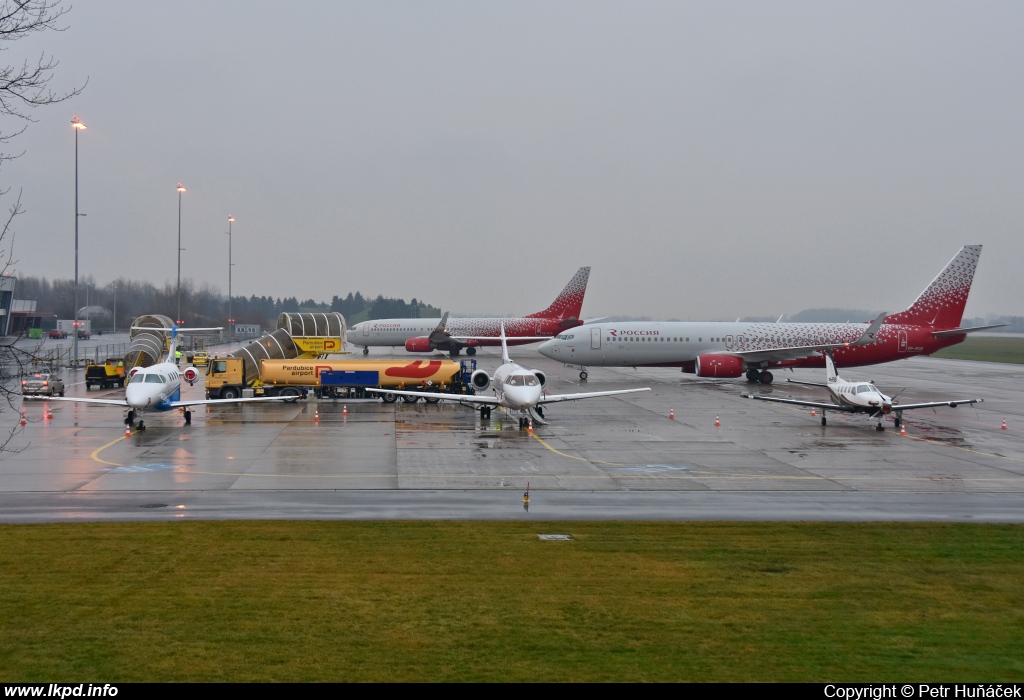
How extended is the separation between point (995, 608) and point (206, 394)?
4529cm

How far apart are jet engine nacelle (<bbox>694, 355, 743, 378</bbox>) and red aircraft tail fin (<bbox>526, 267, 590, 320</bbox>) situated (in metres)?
36.3

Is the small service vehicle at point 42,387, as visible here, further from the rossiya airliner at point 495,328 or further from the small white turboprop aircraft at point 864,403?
the rossiya airliner at point 495,328

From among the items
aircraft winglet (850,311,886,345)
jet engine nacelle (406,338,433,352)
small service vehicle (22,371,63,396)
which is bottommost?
A: small service vehicle (22,371,63,396)

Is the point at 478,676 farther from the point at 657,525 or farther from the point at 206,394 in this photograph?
the point at 206,394

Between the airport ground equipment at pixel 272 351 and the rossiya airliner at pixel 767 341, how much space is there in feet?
66.2

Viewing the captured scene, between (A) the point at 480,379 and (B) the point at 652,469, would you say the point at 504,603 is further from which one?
(A) the point at 480,379

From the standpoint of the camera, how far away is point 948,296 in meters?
62.8

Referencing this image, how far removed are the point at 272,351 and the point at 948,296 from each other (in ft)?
178

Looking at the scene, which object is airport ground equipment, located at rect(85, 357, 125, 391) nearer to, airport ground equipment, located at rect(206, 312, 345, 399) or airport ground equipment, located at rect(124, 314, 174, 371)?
airport ground equipment, located at rect(124, 314, 174, 371)

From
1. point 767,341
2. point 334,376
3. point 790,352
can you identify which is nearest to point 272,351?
point 334,376

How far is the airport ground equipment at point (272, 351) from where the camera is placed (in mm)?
48250

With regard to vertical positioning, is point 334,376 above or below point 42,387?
above

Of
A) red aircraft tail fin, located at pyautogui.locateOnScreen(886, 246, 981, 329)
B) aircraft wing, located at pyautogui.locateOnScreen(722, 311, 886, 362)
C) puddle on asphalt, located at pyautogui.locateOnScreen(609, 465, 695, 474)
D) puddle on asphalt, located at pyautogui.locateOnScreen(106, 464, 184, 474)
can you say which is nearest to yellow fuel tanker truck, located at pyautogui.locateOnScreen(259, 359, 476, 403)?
puddle on asphalt, located at pyautogui.locateOnScreen(106, 464, 184, 474)

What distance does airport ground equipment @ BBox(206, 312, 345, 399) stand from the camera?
4825 cm
